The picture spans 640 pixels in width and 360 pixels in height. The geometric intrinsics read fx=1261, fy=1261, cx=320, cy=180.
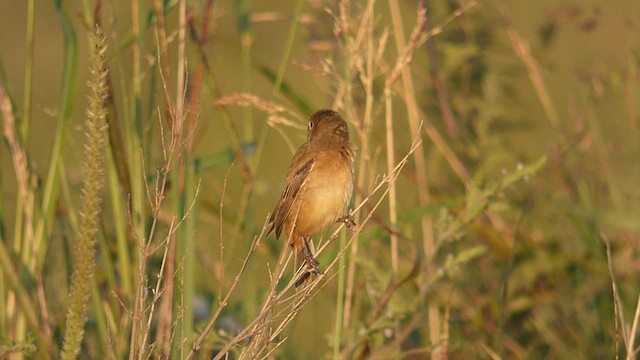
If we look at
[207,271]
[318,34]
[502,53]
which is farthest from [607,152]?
[207,271]

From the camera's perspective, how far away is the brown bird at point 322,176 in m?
3.35

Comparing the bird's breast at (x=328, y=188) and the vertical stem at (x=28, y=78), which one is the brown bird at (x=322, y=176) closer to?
the bird's breast at (x=328, y=188)

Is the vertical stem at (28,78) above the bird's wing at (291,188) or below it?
above

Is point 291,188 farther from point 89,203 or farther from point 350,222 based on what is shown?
point 89,203

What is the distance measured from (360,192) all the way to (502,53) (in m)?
1.74

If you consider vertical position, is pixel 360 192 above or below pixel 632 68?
below

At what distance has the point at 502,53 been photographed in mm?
5148

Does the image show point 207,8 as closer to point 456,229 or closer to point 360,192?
point 360,192

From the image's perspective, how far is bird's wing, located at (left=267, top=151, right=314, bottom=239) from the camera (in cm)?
343

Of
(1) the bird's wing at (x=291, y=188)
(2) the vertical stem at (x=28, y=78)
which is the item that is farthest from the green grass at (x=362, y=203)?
(1) the bird's wing at (x=291, y=188)

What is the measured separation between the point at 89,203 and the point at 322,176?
3.05 feet

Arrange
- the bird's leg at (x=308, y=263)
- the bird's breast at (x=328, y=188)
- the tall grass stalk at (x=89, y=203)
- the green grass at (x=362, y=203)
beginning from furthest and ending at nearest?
1. the bird's breast at (x=328, y=188)
2. the green grass at (x=362, y=203)
3. the bird's leg at (x=308, y=263)
4. the tall grass stalk at (x=89, y=203)

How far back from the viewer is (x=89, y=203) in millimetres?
2588

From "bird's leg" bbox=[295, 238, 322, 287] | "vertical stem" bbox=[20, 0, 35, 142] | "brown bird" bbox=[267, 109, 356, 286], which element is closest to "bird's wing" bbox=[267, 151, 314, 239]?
"brown bird" bbox=[267, 109, 356, 286]
